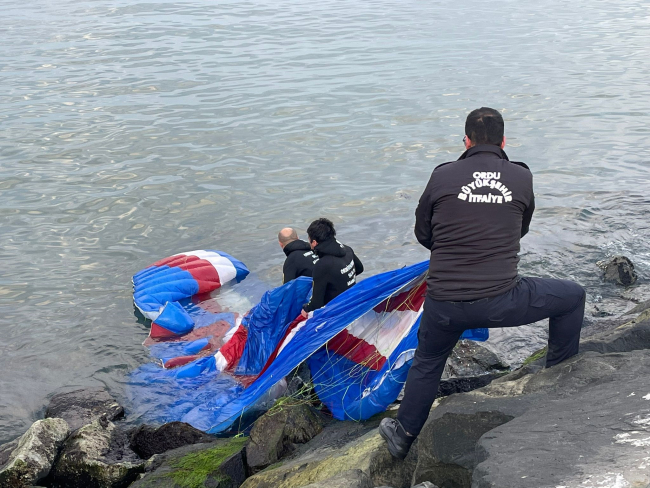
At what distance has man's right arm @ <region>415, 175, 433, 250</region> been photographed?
15.9ft

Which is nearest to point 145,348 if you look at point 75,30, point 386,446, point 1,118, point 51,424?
point 51,424

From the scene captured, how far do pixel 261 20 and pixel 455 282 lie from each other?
34.9 meters

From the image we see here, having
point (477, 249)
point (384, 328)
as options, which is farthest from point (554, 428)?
point (384, 328)

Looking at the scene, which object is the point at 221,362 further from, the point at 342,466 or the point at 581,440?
the point at 581,440

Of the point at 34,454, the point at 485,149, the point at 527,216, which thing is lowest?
the point at 34,454

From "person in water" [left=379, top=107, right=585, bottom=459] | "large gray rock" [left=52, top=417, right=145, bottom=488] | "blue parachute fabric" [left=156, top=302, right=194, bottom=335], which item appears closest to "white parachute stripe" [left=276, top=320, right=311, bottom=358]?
"large gray rock" [left=52, top=417, right=145, bottom=488]

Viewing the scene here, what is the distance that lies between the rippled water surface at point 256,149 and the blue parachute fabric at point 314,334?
76.2 inches

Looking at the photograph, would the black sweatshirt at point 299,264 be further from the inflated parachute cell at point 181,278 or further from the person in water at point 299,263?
the inflated parachute cell at point 181,278

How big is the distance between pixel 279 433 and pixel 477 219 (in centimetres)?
288

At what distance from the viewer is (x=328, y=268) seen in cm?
736

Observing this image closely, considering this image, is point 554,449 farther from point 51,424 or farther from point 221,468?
point 51,424

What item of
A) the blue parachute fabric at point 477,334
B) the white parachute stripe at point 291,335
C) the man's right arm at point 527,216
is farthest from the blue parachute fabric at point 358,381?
the man's right arm at point 527,216

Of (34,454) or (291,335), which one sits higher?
(291,335)

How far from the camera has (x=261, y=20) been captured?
37.3 m
